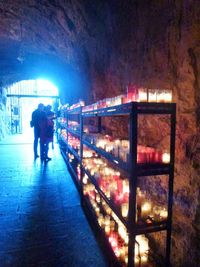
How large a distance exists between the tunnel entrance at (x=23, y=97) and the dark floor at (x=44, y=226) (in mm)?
10321

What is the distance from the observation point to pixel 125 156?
1.99m

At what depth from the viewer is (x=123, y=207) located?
2.10 metres

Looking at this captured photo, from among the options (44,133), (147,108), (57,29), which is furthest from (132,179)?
(44,133)

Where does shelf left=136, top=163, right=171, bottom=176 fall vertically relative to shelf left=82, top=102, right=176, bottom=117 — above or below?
below

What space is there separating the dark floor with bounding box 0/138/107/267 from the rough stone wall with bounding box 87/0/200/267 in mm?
993

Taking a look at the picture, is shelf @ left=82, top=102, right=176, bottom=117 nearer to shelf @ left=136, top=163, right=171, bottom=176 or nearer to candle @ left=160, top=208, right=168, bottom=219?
shelf @ left=136, top=163, right=171, bottom=176

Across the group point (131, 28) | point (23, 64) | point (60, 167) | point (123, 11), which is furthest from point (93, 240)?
point (23, 64)

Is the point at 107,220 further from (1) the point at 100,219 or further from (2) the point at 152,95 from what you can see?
(2) the point at 152,95

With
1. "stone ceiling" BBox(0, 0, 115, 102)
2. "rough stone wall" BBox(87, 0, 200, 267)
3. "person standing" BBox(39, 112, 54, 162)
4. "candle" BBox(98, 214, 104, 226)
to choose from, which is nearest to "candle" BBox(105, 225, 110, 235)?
"candle" BBox(98, 214, 104, 226)

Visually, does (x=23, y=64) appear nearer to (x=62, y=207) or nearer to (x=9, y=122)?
(x=62, y=207)

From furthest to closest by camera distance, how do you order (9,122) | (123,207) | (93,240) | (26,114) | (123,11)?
(26,114)
(9,122)
(123,11)
(93,240)
(123,207)

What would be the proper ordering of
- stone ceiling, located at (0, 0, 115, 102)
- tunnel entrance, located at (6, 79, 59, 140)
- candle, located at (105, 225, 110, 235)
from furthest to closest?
tunnel entrance, located at (6, 79, 59, 140)
stone ceiling, located at (0, 0, 115, 102)
candle, located at (105, 225, 110, 235)

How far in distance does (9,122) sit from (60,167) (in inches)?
503

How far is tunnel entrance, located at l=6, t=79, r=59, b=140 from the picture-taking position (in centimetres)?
1562
